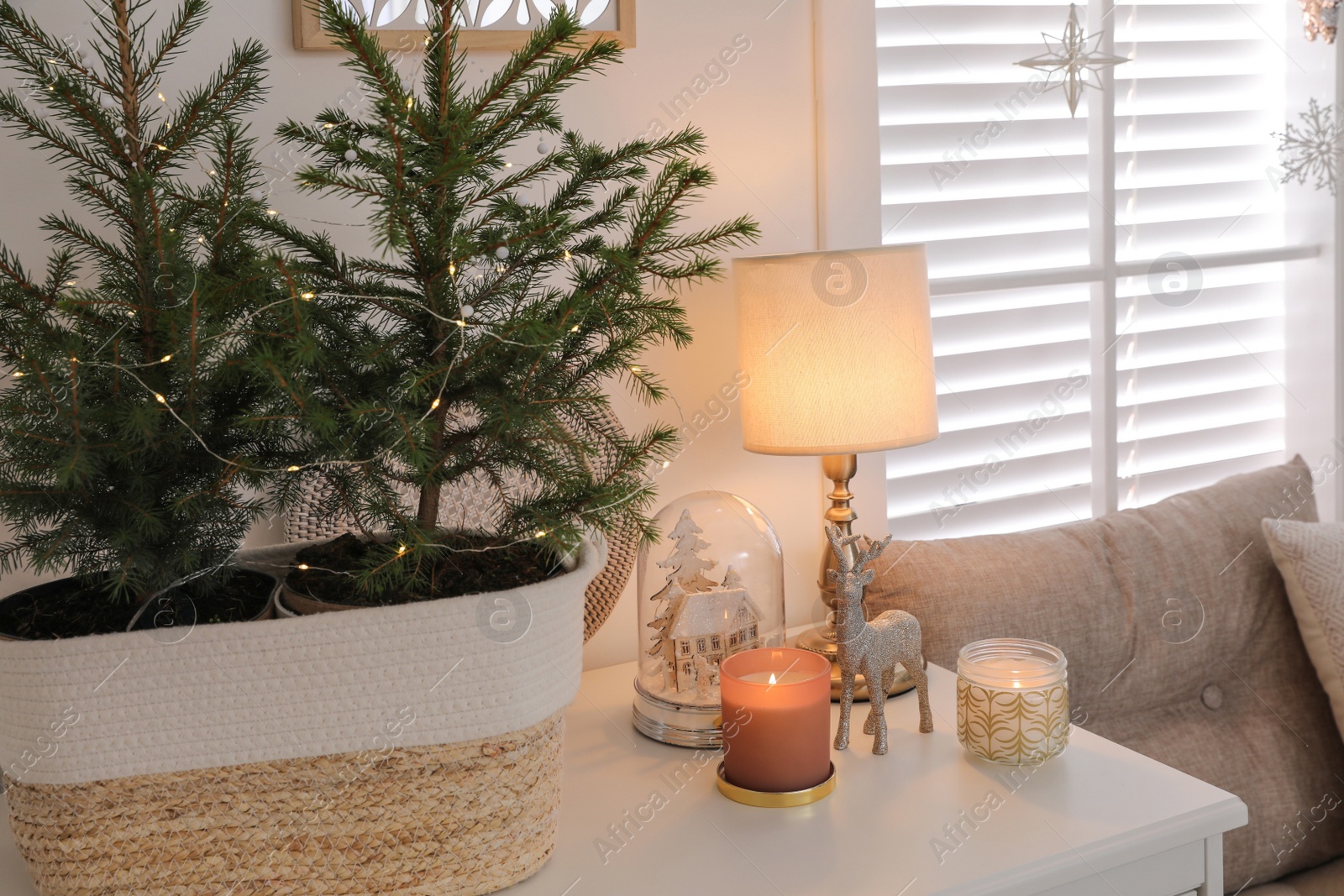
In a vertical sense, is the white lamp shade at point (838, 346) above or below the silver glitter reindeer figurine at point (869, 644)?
above

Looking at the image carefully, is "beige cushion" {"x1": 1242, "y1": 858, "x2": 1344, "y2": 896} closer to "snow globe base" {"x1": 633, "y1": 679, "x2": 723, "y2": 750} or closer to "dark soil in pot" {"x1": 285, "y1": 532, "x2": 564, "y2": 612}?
"snow globe base" {"x1": 633, "y1": 679, "x2": 723, "y2": 750}

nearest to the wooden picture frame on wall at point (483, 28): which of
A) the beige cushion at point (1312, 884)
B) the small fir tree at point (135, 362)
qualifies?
the small fir tree at point (135, 362)

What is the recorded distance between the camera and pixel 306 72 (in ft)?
3.51

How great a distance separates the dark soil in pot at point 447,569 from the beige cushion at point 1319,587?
1080 mm

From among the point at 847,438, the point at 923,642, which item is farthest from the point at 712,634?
the point at 923,642

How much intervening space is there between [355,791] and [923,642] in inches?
31.2

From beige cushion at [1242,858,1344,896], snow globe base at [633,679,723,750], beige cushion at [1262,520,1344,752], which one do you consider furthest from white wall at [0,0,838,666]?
beige cushion at [1242,858,1344,896]

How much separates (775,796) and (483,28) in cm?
83

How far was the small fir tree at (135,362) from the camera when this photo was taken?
0.64 metres

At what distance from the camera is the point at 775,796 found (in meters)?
0.92

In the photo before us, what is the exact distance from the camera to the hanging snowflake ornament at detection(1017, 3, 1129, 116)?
4.96 feet

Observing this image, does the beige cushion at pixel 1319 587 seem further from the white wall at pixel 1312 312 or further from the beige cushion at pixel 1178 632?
the white wall at pixel 1312 312

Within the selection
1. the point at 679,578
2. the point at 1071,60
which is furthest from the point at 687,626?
the point at 1071,60

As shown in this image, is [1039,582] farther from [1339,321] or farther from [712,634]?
[1339,321]
